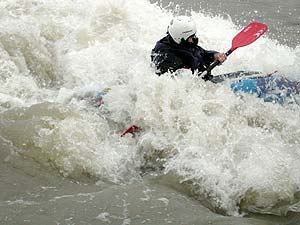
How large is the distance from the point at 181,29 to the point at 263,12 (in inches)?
279

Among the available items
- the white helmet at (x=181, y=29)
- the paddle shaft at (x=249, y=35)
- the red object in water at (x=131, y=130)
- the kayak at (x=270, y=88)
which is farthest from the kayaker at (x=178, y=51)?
the red object in water at (x=131, y=130)

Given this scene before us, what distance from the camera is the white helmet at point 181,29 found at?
6.40 metres

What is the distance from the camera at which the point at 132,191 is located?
14.6 ft

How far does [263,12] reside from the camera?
1284 cm

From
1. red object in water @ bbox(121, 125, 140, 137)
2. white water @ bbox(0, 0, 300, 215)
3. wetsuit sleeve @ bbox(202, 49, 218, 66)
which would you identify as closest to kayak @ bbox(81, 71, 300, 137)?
white water @ bbox(0, 0, 300, 215)

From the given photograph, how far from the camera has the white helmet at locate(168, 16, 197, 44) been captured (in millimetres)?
6398

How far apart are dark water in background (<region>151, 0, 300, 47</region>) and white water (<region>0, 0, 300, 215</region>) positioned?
2.12 m

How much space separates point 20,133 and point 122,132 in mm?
1309

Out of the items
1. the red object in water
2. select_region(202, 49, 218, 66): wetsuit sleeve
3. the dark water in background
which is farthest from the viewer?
the dark water in background

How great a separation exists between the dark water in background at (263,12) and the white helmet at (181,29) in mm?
4385

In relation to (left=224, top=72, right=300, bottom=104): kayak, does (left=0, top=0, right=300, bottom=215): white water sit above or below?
below

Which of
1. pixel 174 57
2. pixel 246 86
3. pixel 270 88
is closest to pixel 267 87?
pixel 270 88

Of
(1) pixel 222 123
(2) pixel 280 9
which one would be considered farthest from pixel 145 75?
(2) pixel 280 9

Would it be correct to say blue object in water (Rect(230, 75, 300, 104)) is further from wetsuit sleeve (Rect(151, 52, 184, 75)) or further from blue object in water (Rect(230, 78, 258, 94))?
wetsuit sleeve (Rect(151, 52, 184, 75))
